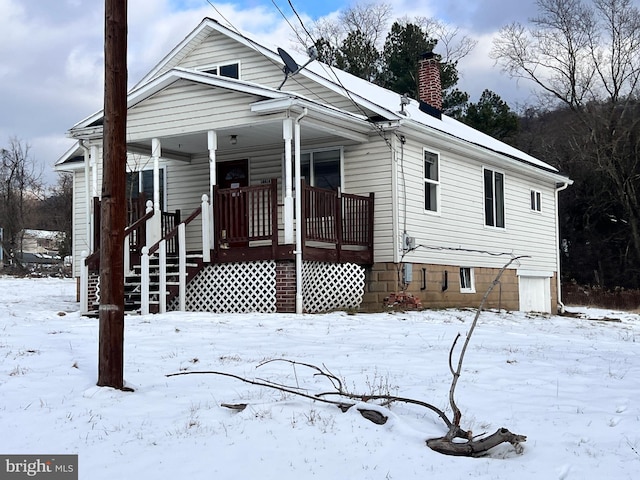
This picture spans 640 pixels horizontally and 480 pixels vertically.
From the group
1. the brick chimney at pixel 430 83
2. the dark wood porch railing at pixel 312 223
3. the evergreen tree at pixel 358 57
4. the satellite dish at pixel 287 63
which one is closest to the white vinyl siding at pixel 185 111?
the dark wood porch railing at pixel 312 223

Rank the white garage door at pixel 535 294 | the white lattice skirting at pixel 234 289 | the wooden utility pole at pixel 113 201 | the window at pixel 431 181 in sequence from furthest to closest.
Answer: the white garage door at pixel 535 294
the window at pixel 431 181
the white lattice skirting at pixel 234 289
the wooden utility pole at pixel 113 201

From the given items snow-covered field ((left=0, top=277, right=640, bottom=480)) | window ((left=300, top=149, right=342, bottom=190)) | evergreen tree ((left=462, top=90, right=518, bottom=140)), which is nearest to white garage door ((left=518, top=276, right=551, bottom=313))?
window ((left=300, top=149, right=342, bottom=190))


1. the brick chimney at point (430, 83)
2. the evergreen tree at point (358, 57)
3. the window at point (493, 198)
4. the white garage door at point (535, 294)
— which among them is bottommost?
the white garage door at point (535, 294)

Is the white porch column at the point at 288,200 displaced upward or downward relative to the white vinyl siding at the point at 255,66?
downward

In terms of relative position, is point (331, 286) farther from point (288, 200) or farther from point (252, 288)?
point (288, 200)

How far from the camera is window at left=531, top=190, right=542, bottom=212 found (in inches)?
851

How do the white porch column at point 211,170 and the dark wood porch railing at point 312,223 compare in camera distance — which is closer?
the dark wood porch railing at point 312,223

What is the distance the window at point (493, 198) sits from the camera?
19008 millimetres

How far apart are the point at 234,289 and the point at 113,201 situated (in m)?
7.28

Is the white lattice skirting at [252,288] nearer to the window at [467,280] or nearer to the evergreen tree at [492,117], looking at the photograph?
the window at [467,280]

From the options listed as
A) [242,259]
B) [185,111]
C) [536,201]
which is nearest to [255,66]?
[185,111]

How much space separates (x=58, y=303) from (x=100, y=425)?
1242 centimetres

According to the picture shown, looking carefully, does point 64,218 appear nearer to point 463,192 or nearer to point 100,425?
point 463,192

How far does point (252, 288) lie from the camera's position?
13.6 meters
